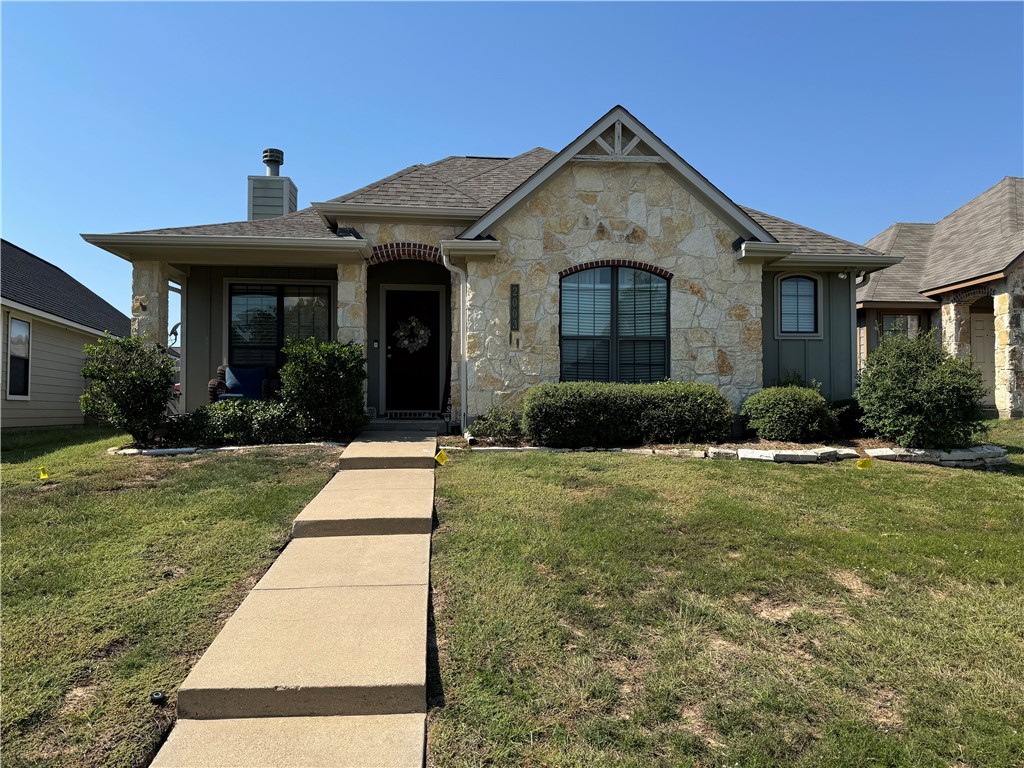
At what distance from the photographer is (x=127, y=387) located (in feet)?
27.5

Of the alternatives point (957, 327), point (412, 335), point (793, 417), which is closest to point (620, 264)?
point (793, 417)

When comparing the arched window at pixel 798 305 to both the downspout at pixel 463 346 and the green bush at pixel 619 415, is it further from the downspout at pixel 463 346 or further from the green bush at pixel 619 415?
the downspout at pixel 463 346

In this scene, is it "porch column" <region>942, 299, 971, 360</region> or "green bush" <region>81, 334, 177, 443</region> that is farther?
"porch column" <region>942, 299, 971, 360</region>

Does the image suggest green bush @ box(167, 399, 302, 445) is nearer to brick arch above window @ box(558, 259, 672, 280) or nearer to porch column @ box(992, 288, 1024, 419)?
brick arch above window @ box(558, 259, 672, 280)

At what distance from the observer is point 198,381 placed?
11.6 meters

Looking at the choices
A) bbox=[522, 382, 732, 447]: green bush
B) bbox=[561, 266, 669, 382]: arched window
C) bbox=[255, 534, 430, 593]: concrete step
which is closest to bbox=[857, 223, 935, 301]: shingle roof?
bbox=[561, 266, 669, 382]: arched window

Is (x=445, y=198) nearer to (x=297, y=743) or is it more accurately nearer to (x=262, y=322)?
(x=262, y=322)

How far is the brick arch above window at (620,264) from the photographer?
1005 cm

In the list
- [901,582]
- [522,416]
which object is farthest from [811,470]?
[522,416]

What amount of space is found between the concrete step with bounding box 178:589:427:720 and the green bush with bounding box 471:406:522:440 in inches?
212

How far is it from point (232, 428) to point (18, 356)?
25.6ft

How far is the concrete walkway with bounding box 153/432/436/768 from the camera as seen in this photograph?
2615mm

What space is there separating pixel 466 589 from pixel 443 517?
4.72 ft

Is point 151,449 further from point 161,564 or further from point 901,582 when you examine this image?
point 901,582
